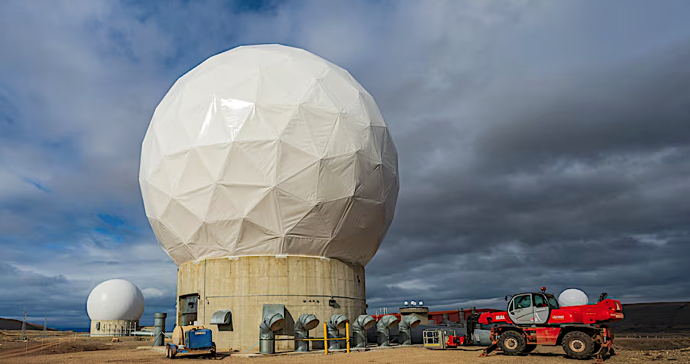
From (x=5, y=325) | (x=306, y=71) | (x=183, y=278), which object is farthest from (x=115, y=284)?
(x=5, y=325)

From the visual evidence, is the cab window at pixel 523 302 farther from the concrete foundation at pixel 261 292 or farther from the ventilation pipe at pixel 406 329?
the concrete foundation at pixel 261 292

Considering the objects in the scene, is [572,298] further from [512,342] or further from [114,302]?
[114,302]

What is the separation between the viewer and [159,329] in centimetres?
2650

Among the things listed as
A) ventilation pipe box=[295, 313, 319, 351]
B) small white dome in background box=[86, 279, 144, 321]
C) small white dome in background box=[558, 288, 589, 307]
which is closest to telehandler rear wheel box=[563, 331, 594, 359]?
ventilation pipe box=[295, 313, 319, 351]

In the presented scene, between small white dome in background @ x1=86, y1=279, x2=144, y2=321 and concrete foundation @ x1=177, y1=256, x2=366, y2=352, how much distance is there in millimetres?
25194

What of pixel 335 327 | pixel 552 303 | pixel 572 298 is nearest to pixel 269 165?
pixel 335 327

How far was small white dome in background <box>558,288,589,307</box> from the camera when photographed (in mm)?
45469

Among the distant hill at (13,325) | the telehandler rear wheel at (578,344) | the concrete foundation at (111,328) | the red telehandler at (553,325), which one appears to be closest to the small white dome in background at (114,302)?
the concrete foundation at (111,328)

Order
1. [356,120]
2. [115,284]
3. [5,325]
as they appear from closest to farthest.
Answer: [356,120] < [115,284] < [5,325]

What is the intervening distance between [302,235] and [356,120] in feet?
19.3

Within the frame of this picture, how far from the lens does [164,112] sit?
979 inches

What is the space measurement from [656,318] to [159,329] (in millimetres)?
52701

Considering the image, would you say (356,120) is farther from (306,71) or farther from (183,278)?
(183,278)

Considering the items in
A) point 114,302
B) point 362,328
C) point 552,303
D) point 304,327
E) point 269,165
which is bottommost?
point 362,328
